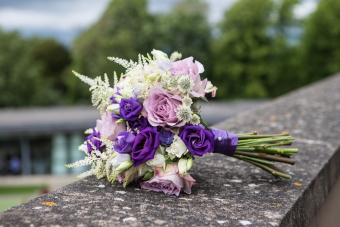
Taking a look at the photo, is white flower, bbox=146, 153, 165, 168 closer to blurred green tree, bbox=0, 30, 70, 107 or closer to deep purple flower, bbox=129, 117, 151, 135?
deep purple flower, bbox=129, 117, 151, 135

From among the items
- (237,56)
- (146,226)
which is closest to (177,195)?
(146,226)

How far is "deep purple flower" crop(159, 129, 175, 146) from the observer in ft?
7.11

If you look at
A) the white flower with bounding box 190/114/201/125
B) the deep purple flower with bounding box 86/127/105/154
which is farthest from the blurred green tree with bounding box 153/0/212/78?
the white flower with bounding box 190/114/201/125

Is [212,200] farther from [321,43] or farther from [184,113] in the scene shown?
[321,43]

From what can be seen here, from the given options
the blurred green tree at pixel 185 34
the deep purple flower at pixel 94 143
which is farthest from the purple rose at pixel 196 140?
the blurred green tree at pixel 185 34

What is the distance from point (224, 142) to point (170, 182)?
50 cm

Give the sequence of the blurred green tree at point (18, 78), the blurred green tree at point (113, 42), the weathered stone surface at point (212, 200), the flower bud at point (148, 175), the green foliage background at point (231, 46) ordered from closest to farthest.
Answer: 1. the weathered stone surface at point (212, 200)
2. the flower bud at point (148, 175)
3. the green foliage background at point (231, 46)
4. the blurred green tree at point (113, 42)
5. the blurred green tree at point (18, 78)

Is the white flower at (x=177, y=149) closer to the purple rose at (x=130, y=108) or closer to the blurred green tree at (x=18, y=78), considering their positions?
the purple rose at (x=130, y=108)

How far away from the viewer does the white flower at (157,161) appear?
7.05ft

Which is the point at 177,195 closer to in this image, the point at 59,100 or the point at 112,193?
the point at 112,193

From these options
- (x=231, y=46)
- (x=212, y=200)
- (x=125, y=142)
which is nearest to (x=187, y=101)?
(x=125, y=142)

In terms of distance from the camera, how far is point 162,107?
7.12ft

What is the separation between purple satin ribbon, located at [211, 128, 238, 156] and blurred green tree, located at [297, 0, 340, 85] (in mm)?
37524

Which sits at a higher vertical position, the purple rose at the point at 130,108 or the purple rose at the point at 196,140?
the purple rose at the point at 130,108
